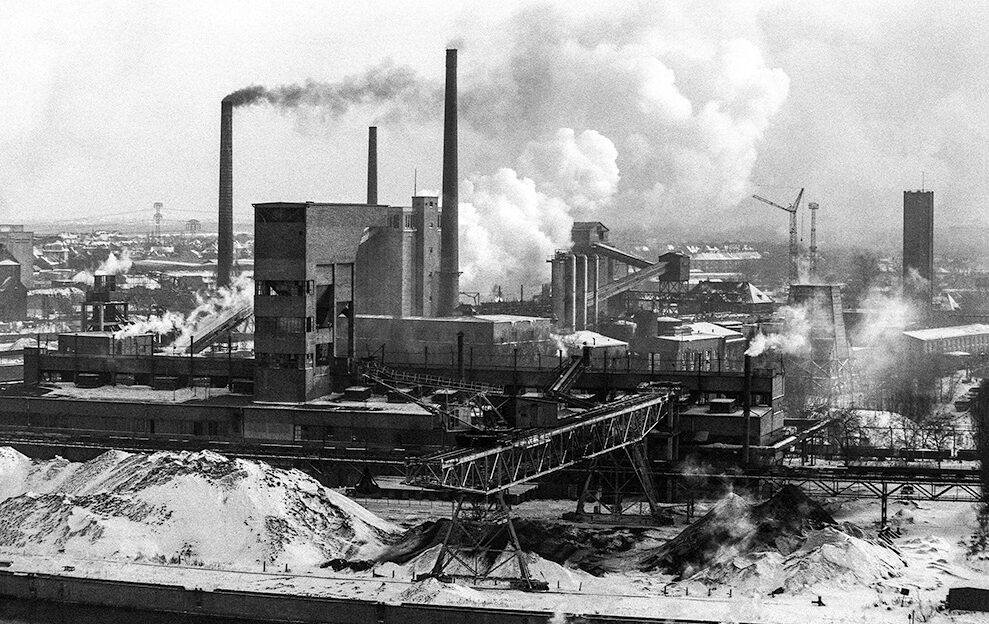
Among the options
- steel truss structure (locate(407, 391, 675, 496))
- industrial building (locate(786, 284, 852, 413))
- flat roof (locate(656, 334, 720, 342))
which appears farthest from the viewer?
flat roof (locate(656, 334, 720, 342))

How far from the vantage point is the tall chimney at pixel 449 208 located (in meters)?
82.2

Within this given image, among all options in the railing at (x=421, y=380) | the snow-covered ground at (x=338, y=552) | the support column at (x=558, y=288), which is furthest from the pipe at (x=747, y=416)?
the support column at (x=558, y=288)

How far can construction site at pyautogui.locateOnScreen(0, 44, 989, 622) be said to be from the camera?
40.8 metres

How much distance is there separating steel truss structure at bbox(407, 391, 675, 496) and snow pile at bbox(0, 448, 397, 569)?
4860mm

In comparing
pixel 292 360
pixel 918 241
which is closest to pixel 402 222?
pixel 292 360

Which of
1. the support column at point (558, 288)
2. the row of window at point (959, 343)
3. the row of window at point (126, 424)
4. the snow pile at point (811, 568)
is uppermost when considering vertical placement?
the support column at point (558, 288)

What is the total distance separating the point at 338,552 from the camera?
136 ft

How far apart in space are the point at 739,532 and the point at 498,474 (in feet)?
22.5

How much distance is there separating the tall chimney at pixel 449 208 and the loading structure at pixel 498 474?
127 ft

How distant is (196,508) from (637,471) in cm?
1383

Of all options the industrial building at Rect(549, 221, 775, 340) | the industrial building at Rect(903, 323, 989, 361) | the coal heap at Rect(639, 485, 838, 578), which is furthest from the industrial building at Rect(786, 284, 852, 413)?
the coal heap at Rect(639, 485, 838, 578)

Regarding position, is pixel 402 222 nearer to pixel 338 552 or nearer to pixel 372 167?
pixel 372 167

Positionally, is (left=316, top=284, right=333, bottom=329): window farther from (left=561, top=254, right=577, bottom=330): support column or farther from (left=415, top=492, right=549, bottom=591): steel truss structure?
(left=561, top=254, right=577, bottom=330): support column

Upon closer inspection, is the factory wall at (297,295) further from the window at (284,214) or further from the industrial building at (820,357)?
the industrial building at (820,357)
